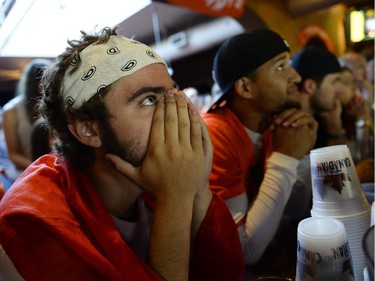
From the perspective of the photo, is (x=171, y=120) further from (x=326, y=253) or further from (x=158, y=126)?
→ (x=326, y=253)

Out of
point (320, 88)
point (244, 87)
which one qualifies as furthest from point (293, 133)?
point (320, 88)

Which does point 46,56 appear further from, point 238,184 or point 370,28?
point 370,28

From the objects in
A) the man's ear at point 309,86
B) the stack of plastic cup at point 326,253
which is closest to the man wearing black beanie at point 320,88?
the man's ear at point 309,86

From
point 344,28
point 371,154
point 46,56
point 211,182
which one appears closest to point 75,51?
point 46,56

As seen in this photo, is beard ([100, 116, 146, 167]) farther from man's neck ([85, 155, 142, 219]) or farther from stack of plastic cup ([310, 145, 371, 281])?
stack of plastic cup ([310, 145, 371, 281])

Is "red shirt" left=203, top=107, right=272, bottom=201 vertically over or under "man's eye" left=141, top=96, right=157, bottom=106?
under

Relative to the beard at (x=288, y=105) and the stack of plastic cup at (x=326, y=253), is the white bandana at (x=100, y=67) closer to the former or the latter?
the stack of plastic cup at (x=326, y=253)

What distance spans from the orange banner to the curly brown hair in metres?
1.30

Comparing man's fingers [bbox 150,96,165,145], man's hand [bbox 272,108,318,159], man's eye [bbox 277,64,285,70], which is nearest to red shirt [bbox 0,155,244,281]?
man's fingers [bbox 150,96,165,145]

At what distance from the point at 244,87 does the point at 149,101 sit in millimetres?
657

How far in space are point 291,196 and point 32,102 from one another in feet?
3.10

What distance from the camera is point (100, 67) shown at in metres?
0.77

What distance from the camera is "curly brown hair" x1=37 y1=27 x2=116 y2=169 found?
2.66ft

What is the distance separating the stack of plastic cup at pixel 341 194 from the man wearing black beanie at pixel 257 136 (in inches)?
15.6
